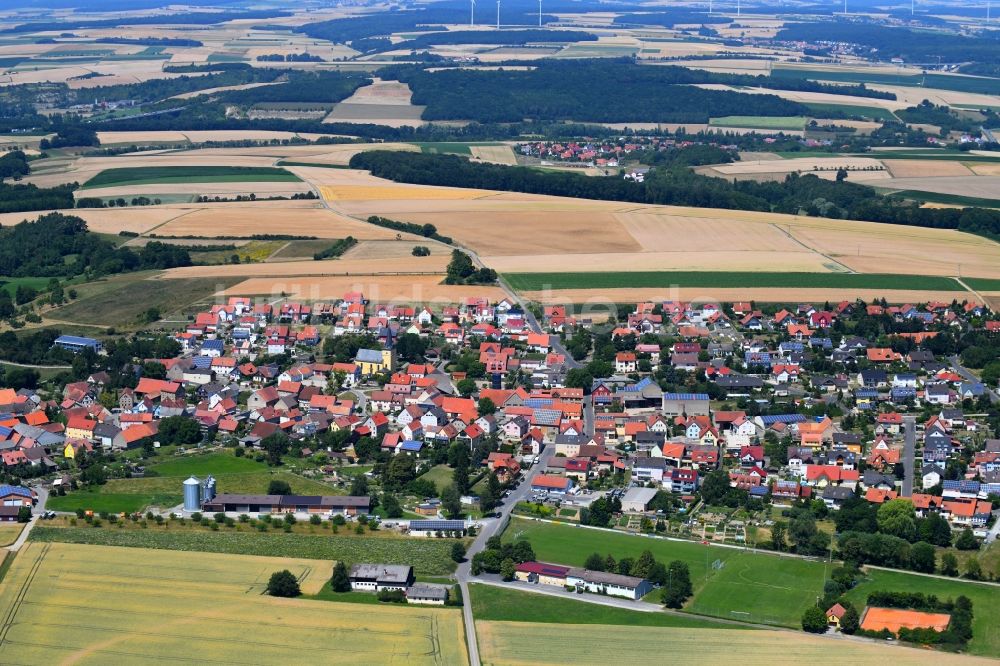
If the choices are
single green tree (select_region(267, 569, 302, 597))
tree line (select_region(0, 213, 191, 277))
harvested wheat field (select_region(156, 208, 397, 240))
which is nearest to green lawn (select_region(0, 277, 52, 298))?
tree line (select_region(0, 213, 191, 277))

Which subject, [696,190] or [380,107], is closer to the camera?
[696,190]

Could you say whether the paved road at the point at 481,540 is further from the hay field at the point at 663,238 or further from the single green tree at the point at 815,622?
the hay field at the point at 663,238

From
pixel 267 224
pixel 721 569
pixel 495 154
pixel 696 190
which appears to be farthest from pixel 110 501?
pixel 495 154

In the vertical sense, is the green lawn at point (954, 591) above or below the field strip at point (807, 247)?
above

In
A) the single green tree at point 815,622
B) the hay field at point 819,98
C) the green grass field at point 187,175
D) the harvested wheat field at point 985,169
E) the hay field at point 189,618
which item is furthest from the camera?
the hay field at point 819,98

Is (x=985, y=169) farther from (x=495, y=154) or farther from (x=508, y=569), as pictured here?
(x=508, y=569)

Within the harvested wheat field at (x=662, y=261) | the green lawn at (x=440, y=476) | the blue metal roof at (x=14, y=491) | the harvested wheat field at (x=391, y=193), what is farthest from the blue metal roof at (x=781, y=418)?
the harvested wheat field at (x=391, y=193)

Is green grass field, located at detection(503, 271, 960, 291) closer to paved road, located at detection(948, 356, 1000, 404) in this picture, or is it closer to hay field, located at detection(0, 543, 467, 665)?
paved road, located at detection(948, 356, 1000, 404)
